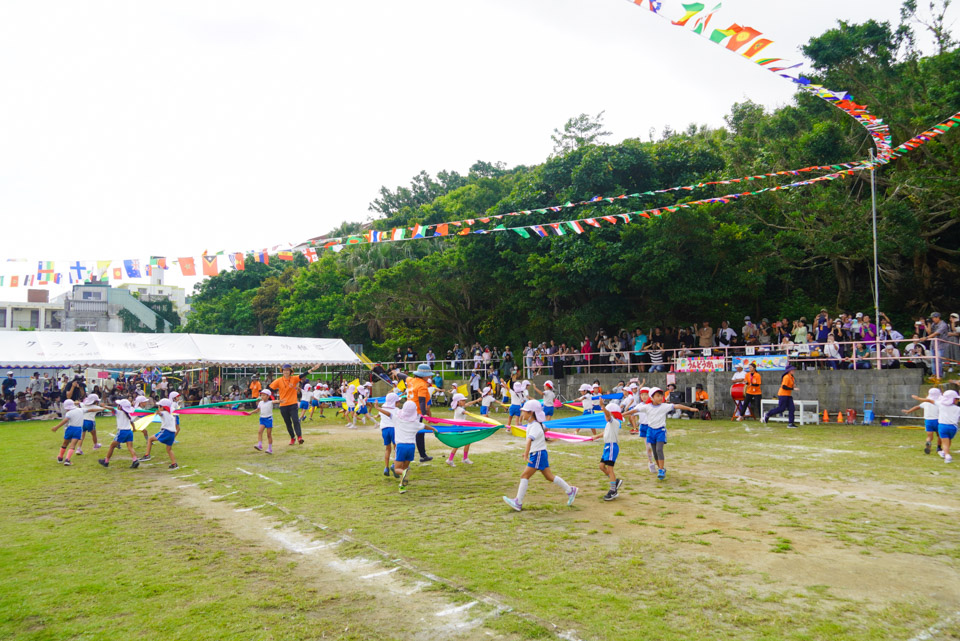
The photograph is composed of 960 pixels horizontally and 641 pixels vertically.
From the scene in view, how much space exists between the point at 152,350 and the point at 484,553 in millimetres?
28275

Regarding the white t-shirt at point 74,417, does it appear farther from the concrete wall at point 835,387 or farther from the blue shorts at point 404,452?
the concrete wall at point 835,387

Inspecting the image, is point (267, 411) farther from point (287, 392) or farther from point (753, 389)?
point (753, 389)

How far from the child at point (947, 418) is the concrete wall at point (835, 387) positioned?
7226 millimetres

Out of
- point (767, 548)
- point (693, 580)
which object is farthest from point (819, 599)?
point (767, 548)

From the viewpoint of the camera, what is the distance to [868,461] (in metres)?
12.6

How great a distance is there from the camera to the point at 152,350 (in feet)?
100

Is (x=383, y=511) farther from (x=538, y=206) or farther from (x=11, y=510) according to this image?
(x=538, y=206)

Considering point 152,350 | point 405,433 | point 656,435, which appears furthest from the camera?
point 152,350

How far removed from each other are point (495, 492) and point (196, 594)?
538cm

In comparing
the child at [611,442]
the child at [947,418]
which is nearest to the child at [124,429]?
the child at [611,442]

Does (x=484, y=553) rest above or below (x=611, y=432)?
below

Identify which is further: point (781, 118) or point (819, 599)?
point (781, 118)

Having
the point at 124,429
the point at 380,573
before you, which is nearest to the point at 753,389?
the point at 380,573

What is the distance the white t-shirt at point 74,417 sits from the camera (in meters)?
13.6
